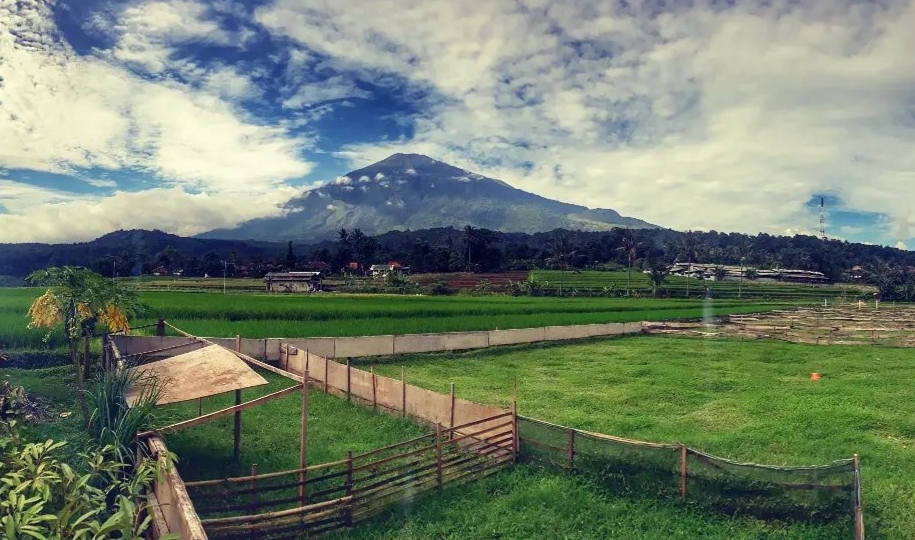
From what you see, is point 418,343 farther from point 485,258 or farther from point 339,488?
point 485,258

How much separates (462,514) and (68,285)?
10065 millimetres

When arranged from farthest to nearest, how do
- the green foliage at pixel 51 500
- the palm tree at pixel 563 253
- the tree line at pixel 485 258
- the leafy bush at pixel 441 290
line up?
1. the palm tree at pixel 563 253
2. the tree line at pixel 485 258
3. the leafy bush at pixel 441 290
4. the green foliage at pixel 51 500

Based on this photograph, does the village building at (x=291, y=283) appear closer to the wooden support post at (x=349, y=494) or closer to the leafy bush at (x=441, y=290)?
the leafy bush at (x=441, y=290)

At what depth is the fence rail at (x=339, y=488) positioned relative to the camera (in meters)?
8.18

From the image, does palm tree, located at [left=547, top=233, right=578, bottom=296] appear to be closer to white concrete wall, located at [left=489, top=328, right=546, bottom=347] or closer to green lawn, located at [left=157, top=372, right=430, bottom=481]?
white concrete wall, located at [left=489, top=328, right=546, bottom=347]

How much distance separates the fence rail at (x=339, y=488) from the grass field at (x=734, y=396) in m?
3.92

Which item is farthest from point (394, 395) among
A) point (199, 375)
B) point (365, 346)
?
point (365, 346)

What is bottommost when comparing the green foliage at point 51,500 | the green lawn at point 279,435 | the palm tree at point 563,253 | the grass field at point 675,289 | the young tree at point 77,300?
the green lawn at point 279,435

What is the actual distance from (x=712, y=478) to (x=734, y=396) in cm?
972

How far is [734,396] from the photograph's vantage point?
18.3 m

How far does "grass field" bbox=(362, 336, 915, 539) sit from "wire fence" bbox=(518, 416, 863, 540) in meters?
0.61

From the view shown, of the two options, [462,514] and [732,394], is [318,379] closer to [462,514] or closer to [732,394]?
[462,514]

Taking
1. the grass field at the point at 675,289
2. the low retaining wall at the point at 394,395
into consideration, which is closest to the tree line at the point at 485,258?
the grass field at the point at 675,289

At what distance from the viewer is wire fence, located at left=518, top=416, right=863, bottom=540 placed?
29.9ft
